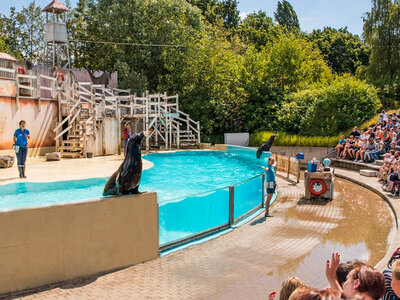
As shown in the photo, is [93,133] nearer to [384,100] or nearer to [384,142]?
[384,142]

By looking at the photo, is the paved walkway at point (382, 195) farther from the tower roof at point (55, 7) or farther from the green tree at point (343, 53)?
the green tree at point (343, 53)

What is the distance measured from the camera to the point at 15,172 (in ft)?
42.9

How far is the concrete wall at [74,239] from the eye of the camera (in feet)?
16.5

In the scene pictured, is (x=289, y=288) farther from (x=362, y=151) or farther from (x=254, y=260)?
(x=362, y=151)

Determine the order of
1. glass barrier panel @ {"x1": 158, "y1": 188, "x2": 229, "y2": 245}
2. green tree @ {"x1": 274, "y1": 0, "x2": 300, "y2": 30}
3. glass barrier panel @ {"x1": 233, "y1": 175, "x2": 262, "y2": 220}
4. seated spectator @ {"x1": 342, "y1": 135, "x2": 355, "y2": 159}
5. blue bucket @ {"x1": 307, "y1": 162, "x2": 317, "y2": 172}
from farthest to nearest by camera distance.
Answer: green tree @ {"x1": 274, "y1": 0, "x2": 300, "y2": 30} → seated spectator @ {"x1": 342, "y1": 135, "x2": 355, "y2": 159} → blue bucket @ {"x1": 307, "y1": 162, "x2": 317, "y2": 172} → glass barrier panel @ {"x1": 233, "y1": 175, "x2": 262, "y2": 220} → glass barrier panel @ {"x1": 158, "y1": 188, "x2": 229, "y2": 245}

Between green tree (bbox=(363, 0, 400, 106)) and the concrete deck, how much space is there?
2467 centimetres

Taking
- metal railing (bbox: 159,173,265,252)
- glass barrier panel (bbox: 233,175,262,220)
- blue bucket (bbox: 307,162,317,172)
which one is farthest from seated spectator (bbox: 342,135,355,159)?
metal railing (bbox: 159,173,265,252)

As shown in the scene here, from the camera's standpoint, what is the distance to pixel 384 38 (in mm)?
32625

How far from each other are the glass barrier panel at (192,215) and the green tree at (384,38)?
2866cm

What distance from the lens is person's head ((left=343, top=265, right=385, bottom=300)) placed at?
2609 millimetres

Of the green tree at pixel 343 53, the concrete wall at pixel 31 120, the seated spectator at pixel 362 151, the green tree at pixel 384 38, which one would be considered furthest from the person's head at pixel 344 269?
the green tree at pixel 343 53

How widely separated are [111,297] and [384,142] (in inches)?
615

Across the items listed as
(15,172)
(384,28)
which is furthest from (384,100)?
(15,172)

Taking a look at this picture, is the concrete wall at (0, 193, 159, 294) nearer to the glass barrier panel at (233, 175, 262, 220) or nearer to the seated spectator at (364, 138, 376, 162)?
the glass barrier panel at (233, 175, 262, 220)
